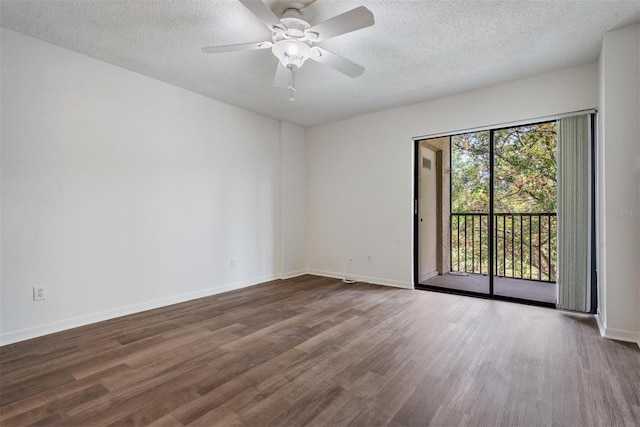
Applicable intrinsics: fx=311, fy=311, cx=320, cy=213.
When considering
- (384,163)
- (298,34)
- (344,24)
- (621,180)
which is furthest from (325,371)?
(384,163)

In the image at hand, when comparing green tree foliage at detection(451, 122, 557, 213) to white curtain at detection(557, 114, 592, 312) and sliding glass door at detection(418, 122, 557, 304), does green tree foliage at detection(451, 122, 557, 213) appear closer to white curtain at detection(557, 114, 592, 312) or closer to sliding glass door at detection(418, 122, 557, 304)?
sliding glass door at detection(418, 122, 557, 304)

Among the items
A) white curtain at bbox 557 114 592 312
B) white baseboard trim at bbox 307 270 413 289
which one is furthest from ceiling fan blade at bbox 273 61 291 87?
white baseboard trim at bbox 307 270 413 289

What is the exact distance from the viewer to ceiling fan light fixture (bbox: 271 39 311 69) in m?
2.34

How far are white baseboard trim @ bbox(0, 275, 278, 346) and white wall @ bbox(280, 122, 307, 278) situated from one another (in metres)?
1.07

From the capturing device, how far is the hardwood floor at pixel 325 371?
163 centimetres

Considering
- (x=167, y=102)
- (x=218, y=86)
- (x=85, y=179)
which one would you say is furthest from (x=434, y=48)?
(x=85, y=179)

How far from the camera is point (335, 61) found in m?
2.52

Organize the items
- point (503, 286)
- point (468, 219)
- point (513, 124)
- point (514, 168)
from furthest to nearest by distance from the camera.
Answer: point (468, 219)
point (503, 286)
point (514, 168)
point (513, 124)

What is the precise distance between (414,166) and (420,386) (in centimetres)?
315

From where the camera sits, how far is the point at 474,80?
356cm

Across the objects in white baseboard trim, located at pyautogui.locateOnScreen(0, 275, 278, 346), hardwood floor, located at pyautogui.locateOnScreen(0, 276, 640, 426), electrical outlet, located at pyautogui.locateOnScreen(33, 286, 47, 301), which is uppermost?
electrical outlet, located at pyautogui.locateOnScreen(33, 286, 47, 301)

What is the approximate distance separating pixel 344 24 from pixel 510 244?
14.1 feet

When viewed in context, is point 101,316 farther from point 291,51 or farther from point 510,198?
point 510,198

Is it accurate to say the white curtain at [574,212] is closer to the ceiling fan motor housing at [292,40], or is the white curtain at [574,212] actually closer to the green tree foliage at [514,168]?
the green tree foliage at [514,168]
